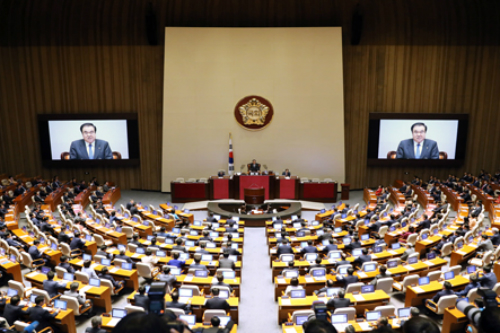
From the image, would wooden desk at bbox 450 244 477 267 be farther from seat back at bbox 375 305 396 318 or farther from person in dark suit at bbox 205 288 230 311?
person in dark suit at bbox 205 288 230 311

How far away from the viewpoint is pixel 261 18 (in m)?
20.5

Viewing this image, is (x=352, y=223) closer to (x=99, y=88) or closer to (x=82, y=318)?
(x=82, y=318)

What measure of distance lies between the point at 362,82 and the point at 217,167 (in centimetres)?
922

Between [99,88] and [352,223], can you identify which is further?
[99,88]

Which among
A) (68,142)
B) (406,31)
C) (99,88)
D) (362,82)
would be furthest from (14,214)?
(406,31)

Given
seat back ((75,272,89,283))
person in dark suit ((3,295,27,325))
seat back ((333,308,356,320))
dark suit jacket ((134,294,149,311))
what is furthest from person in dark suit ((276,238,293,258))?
person in dark suit ((3,295,27,325))

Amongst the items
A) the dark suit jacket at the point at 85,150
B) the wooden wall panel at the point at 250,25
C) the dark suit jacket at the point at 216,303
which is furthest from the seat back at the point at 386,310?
the dark suit jacket at the point at 85,150

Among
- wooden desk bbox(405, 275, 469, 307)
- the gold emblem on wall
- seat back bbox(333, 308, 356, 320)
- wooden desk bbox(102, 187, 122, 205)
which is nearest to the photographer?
seat back bbox(333, 308, 356, 320)

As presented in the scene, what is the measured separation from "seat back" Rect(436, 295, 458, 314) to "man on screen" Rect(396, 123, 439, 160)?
14867 millimetres

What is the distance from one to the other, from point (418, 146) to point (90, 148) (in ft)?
59.5

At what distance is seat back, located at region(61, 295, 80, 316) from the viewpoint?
7574 mm

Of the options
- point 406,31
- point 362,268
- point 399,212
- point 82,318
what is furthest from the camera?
point 406,31

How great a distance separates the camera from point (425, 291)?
7.99 metres

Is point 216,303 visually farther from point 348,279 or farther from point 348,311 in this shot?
point 348,279
